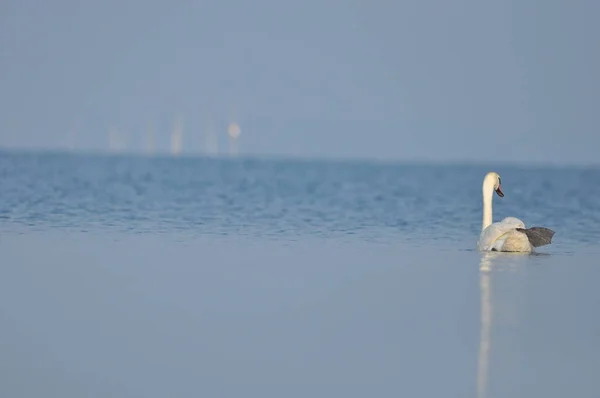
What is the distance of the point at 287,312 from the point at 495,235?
7308 millimetres

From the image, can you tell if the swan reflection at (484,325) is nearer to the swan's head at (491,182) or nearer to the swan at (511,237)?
the swan at (511,237)

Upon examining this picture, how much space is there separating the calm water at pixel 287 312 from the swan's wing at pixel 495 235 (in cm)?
29

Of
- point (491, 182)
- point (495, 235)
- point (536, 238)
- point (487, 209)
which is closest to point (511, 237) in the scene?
point (495, 235)

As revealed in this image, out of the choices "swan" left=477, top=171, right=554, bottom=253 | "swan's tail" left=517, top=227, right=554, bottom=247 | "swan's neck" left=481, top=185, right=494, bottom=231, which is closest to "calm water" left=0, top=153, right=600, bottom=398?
"swan" left=477, top=171, right=554, bottom=253

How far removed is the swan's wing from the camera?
19.8 meters

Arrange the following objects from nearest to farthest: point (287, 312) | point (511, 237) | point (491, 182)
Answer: point (287, 312), point (511, 237), point (491, 182)

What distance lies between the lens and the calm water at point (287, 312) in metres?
9.96

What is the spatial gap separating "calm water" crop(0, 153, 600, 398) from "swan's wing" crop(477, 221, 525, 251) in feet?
0.97

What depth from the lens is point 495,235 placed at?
65.0 feet

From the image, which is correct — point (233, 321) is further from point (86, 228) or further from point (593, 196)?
point (593, 196)

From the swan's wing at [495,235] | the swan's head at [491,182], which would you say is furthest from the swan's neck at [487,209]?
the swan's wing at [495,235]

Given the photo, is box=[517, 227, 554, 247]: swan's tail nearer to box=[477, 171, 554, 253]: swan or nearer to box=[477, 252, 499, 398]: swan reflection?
box=[477, 171, 554, 253]: swan

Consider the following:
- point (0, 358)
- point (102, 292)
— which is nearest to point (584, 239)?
point (102, 292)

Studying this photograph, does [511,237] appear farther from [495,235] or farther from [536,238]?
[536,238]
